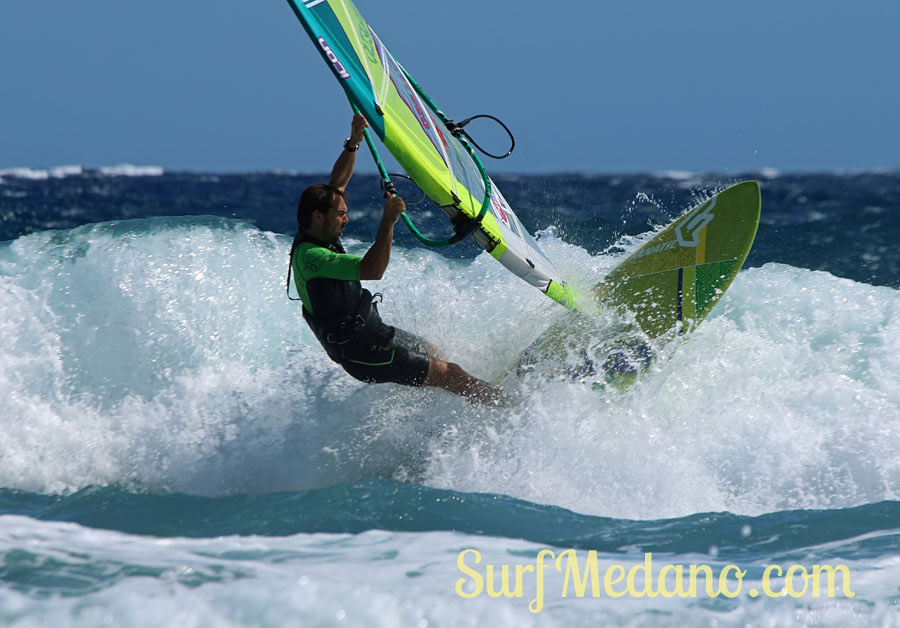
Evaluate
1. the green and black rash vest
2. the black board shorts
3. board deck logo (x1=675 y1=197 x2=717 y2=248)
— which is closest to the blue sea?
the black board shorts

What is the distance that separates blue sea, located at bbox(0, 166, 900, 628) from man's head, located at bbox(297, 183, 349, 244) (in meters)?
1.17

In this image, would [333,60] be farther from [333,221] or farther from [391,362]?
[391,362]

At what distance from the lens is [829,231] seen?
998cm

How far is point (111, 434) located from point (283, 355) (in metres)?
1.49

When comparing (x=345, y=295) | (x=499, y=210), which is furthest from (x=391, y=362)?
(x=499, y=210)

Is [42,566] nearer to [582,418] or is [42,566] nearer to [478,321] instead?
[582,418]

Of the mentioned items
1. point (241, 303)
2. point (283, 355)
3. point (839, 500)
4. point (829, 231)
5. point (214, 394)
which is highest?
point (829, 231)

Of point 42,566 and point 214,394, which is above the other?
point 214,394

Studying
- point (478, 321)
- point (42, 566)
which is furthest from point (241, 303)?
point (42, 566)

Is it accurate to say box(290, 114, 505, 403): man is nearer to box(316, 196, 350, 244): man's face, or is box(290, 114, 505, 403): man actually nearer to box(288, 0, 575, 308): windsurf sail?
→ box(316, 196, 350, 244): man's face

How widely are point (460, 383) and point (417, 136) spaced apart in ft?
4.21

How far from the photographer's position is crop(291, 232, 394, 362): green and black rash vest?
3.67m

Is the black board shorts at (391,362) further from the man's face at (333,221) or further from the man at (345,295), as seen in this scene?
the man's face at (333,221)

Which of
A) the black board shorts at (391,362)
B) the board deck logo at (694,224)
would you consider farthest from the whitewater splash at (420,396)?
the board deck logo at (694,224)
